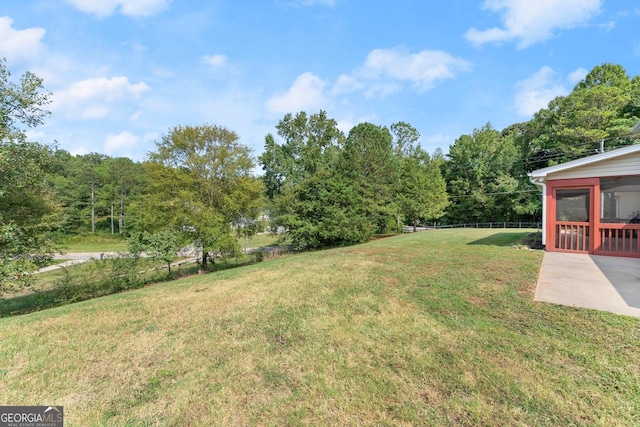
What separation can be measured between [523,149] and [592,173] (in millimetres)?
27833

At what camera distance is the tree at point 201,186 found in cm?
1201

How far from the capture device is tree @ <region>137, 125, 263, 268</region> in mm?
12008

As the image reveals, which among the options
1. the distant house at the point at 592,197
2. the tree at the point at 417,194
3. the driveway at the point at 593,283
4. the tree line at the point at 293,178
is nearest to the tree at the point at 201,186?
the tree line at the point at 293,178

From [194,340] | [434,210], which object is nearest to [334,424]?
[194,340]

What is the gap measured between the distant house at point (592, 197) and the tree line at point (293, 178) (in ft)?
21.1

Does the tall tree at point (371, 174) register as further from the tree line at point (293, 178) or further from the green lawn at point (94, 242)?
the green lawn at point (94, 242)

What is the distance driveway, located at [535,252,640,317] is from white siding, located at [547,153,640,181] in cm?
218

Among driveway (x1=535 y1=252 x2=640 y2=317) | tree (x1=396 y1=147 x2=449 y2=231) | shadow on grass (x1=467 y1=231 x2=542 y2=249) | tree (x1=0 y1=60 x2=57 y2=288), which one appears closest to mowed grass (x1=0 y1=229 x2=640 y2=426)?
driveway (x1=535 y1=252 x2=640 y2=317)

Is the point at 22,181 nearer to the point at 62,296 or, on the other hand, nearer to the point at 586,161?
the point at 62,296

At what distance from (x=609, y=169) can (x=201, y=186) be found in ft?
47.1

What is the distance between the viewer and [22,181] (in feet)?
24.4

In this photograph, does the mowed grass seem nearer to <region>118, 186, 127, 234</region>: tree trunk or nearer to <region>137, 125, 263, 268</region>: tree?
<region>137, 125, 263, 268</region>: tree

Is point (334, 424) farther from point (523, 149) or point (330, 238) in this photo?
point (523, 149)

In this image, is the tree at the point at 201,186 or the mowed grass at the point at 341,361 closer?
the mowed grass at the point at 341,361
